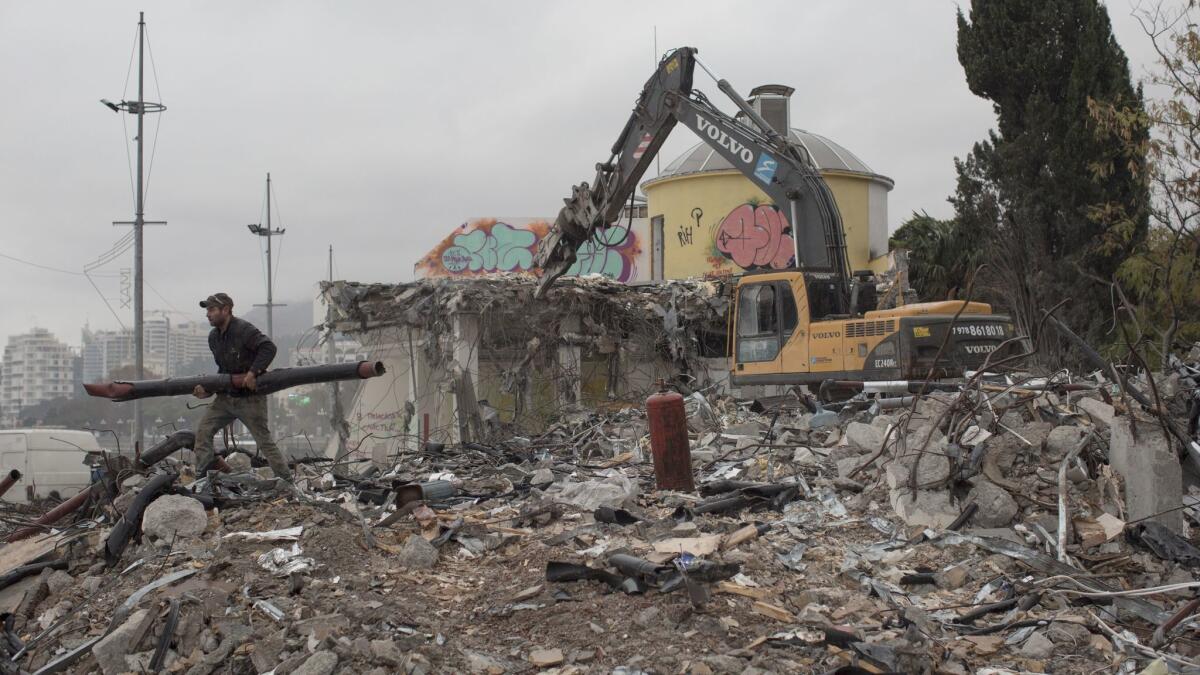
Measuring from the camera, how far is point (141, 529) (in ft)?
21.9

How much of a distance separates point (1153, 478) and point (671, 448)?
343cm

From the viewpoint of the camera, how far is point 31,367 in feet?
309

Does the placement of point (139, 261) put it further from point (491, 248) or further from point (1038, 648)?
point (1038, 648)

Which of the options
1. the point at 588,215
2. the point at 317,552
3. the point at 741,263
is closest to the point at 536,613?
the point at 317,552

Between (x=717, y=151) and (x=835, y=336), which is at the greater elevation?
(x=717, y=151)

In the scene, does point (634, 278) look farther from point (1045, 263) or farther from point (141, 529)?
point (141, 529)

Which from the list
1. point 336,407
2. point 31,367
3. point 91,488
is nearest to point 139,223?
point 336,407

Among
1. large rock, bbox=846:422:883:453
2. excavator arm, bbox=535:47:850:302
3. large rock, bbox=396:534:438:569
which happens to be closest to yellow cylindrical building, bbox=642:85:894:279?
excavator arm, bbox=535:47:850:302

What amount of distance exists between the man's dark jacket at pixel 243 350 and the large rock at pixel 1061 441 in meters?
5.88

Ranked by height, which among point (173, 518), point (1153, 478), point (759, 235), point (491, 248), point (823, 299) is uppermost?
point (491, 248)

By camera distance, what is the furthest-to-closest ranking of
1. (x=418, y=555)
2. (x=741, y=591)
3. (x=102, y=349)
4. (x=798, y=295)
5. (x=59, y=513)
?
1. (x=102, y=349)
2. (x=798, y=295)
3. (x=59, y=513)
4. (x=418, y=555)
5. (x=741, y=591)

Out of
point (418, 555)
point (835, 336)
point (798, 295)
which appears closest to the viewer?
point (418, 555)

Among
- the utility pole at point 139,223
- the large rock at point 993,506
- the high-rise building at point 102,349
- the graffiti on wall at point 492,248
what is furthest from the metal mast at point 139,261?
the high-rise building at point 102,349

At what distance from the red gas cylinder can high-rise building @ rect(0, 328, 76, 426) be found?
89.3 metres
